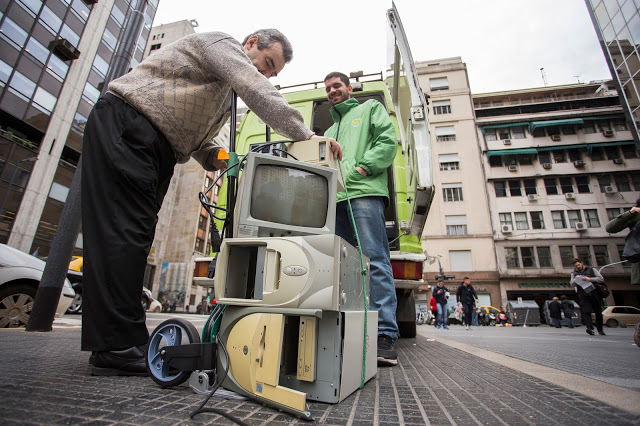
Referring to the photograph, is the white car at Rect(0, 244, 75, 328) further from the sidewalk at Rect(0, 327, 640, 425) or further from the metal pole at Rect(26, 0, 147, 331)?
the sidewalk at Rect(0, 327, 640, 425)

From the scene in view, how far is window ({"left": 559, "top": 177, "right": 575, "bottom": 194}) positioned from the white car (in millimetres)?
32079

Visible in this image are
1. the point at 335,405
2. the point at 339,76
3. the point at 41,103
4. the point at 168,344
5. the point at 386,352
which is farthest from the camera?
the point at 41,103

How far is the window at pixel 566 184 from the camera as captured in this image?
25.5 m

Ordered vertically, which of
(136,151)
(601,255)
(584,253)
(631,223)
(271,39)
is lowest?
(136,151)

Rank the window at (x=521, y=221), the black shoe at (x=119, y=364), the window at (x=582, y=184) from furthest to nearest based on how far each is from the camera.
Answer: the window at (x=582, y=184) < the window at (x=521, y=221) < the black shoe at (x=119, y=364)

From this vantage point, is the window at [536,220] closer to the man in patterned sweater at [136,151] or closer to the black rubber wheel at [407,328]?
the black rubber wheel at [407,328]

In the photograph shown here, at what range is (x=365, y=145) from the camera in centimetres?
251

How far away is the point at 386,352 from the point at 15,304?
392 centimetres

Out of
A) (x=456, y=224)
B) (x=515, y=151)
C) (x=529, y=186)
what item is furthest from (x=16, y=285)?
(x=515, y=151)

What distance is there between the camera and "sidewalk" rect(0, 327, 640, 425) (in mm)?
932

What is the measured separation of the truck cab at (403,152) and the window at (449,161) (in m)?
24.1

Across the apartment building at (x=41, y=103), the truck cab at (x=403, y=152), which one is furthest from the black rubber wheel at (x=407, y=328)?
the apartment building at (x=41, y=103)

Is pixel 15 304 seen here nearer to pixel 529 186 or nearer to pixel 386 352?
pixel 386 352

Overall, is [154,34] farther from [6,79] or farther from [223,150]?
[223,150]
